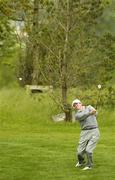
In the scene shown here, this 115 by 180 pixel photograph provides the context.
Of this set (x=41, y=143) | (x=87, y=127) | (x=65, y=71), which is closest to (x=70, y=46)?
(x=65, y=71)

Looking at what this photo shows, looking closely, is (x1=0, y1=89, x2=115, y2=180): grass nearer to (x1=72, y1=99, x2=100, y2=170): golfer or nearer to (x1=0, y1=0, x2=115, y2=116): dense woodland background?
(x1=72, y1=99, x2=100, y2=170): golfer

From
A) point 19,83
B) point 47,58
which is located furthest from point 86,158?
point 19,83

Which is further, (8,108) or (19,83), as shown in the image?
(19,83)

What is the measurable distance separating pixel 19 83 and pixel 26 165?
109ft

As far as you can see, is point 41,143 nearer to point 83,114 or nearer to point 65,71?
point 83,114

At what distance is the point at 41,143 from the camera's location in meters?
21.9

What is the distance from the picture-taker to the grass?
48.5 feet

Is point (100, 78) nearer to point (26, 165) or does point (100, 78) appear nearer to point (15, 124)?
point (15, 124)

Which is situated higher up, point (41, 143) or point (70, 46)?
point (70, 46)

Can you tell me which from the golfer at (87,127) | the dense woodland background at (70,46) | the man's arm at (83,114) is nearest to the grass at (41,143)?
the golfer at (87,127)

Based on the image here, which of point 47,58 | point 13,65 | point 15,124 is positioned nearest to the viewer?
point 15,124

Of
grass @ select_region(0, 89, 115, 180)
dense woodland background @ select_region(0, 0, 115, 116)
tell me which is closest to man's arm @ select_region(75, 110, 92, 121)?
grass @ select_region(0, 89, 115, 180)

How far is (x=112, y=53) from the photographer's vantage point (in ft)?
116

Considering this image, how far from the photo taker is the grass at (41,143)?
1478 centimetres
